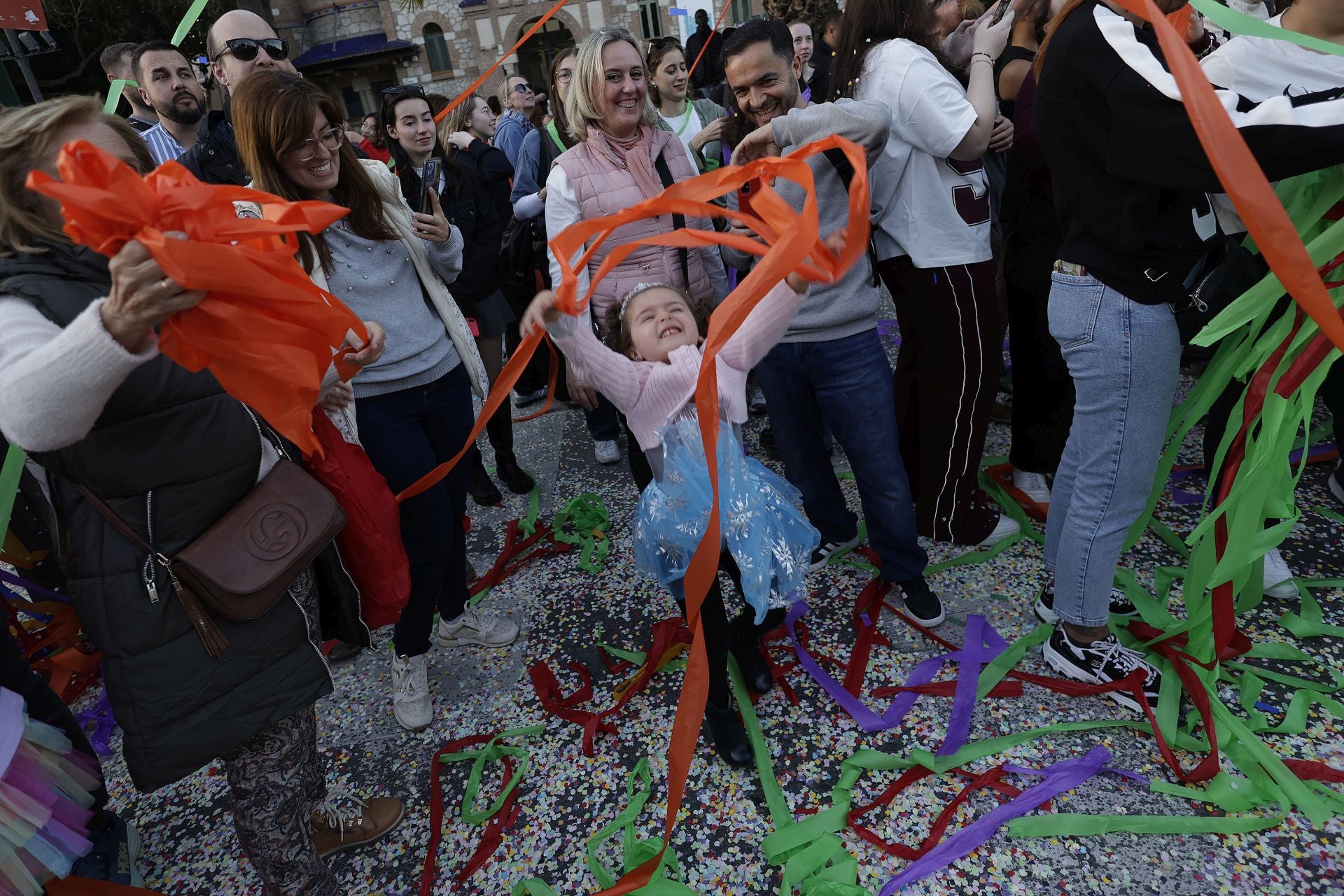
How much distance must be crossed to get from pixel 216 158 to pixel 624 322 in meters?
1.75

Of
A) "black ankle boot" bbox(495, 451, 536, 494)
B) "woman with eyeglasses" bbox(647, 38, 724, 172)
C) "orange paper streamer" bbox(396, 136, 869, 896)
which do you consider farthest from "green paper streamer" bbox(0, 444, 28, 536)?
"woman with eyeglasses" bbox(647, 38, 724, 172)

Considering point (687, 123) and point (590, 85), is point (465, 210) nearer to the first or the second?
point (590, 85)

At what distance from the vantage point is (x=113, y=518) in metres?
1.36

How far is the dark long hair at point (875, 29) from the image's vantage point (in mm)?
2223

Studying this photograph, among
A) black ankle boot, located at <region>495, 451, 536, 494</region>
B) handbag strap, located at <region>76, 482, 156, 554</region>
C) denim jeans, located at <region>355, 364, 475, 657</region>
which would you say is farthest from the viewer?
black ankle boot, located at <region>495, 451, 536, 494</region>

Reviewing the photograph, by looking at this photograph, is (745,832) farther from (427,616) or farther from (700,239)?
(700,239)

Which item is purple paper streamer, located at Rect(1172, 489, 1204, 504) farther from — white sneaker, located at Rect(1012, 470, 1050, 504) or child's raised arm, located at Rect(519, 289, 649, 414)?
child's raised arm, located at Rect(519, 289, 649, 414)

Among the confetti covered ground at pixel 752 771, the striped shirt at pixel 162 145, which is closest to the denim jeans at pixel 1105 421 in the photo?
the confetti covered ground at pixel 752 771

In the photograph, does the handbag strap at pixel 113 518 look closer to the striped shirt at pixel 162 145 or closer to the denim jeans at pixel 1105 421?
the denim jeans at pixel 1105 421

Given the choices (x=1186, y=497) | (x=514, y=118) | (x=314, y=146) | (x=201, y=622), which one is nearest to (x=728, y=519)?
(x=201, y=622)

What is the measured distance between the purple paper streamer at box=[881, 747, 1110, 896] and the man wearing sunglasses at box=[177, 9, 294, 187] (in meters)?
2.96

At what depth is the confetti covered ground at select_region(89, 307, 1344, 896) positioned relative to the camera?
5.49ft

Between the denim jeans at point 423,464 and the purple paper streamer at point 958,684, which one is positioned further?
the denim jeans at point 423,464

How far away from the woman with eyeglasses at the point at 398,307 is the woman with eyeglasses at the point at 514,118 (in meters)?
3.12
